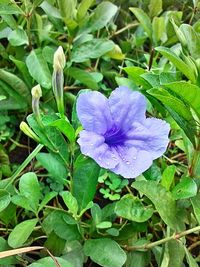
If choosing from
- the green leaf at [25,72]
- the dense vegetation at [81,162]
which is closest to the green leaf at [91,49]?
the dense vegetation at [81,162]

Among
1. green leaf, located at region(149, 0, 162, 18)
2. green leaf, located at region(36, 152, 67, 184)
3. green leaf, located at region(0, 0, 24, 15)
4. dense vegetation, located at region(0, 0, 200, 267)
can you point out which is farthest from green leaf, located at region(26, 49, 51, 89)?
green leaf, located at region(149, 0, 162, 18)

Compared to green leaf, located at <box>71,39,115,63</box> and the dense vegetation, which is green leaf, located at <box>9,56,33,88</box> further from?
green leaf, located at <box>71,39,115,63</box>

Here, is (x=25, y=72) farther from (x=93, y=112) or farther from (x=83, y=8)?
(x=93, y=112)

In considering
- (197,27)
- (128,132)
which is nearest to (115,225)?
(128,132)

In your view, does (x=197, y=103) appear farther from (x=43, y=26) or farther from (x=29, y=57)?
(x=43, y=26)

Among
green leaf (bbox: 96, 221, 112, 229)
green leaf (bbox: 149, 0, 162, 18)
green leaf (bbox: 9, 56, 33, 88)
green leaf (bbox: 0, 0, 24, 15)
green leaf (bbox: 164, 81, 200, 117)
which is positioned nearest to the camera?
green leaf (bbox: 164, 81, 200, 117)

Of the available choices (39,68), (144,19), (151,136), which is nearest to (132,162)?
(151,136)
